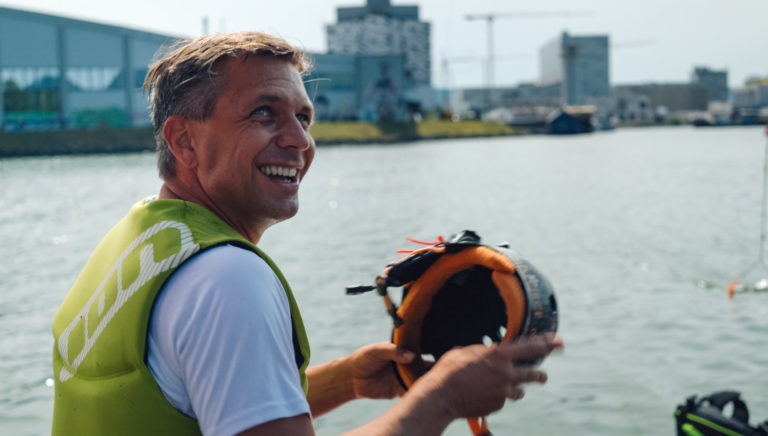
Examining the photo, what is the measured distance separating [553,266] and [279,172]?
16.9m

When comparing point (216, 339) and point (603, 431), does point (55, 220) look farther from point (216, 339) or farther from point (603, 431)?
point (216, 339)

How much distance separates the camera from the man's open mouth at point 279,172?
205 cm

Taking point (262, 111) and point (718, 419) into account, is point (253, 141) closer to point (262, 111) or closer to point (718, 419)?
point (262, 111)

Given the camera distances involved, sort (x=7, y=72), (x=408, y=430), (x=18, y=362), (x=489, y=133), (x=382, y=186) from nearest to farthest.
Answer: (x=408, y=430) < (x=18, y=362) < (x=382, y=186) < (x=7, y=72) < (x=489, y=133)

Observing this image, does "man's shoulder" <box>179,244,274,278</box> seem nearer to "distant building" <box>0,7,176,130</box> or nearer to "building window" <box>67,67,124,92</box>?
"distant building" <box>0,7,176,130</box>

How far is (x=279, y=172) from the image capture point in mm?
2072

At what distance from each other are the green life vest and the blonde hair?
245 mm

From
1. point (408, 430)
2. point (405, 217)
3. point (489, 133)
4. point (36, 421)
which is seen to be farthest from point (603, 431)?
point (489, 133)

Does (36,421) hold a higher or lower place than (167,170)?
lower

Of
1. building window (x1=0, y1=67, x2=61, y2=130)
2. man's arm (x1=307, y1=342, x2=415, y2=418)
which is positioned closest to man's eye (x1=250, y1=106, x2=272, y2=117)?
man's arm (x1=307, y1=342, x2=415, y2=418)

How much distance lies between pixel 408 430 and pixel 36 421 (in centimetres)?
785

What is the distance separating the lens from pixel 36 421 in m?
8.58

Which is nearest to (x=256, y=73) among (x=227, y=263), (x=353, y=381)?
(x=227, y=263)

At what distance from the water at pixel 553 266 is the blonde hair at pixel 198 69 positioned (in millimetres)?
6127
